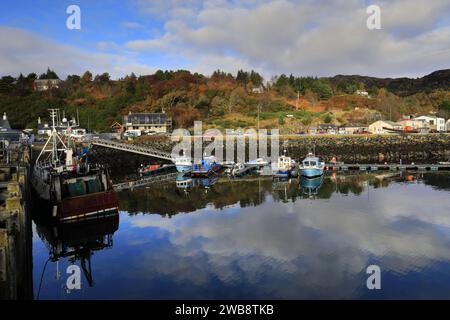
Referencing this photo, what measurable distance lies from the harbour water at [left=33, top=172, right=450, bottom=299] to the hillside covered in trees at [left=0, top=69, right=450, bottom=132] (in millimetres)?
45153

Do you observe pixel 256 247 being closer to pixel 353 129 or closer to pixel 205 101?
pixel 353 129

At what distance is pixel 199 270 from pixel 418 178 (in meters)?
27.8

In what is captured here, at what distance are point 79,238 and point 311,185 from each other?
19707 millimetres

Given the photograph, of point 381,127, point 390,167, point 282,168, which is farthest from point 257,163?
point 381,127

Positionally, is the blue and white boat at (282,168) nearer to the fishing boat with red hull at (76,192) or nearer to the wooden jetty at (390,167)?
the wooden jetty at (390,167)

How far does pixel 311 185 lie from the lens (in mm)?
32906

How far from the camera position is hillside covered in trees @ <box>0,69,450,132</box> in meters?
73.6

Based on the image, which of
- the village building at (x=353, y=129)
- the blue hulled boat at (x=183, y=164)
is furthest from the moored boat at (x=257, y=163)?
the village building at (x=353, y=129)

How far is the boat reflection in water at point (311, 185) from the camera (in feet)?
98.2

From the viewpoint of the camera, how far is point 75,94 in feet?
289

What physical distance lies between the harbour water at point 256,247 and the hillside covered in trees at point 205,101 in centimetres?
4515

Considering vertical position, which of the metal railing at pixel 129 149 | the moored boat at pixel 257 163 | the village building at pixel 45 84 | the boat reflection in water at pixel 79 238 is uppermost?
the village building at pixel 45 84
